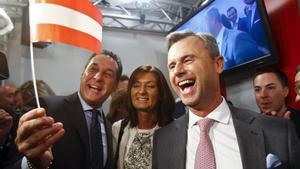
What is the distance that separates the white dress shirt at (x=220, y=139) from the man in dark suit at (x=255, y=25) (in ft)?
5.96

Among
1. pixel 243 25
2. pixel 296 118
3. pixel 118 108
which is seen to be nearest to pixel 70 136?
pixel 118 108

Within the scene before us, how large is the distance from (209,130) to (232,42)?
2.41 m

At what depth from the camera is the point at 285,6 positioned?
3250 mm

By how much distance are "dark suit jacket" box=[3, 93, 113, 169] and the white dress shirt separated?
52 cm

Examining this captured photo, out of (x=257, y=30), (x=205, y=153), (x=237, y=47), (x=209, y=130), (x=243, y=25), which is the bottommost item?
(x=205, y=153)

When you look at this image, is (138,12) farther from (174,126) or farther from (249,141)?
(249,141)

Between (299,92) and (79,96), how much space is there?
1435 mm

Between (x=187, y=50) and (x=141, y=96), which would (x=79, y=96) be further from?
(x=187, y=50)

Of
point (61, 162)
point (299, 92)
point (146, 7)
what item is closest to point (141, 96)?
point (61, 162)

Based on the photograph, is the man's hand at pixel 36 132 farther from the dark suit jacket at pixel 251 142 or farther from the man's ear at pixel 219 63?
the man's ear at pixel 219 63

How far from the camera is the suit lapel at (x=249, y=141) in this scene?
150 centimetres

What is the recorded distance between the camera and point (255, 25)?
3391 millimetres

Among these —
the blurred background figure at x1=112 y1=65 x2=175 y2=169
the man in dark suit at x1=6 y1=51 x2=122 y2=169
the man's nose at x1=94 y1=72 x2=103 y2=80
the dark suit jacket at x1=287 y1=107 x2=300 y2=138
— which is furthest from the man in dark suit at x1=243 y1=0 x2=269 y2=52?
the man's nose at x1=94 y1=72 x2=103 y2=80

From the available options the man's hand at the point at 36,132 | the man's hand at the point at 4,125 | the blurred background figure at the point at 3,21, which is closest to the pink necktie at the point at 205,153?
the man's hand at the point at 36,132
